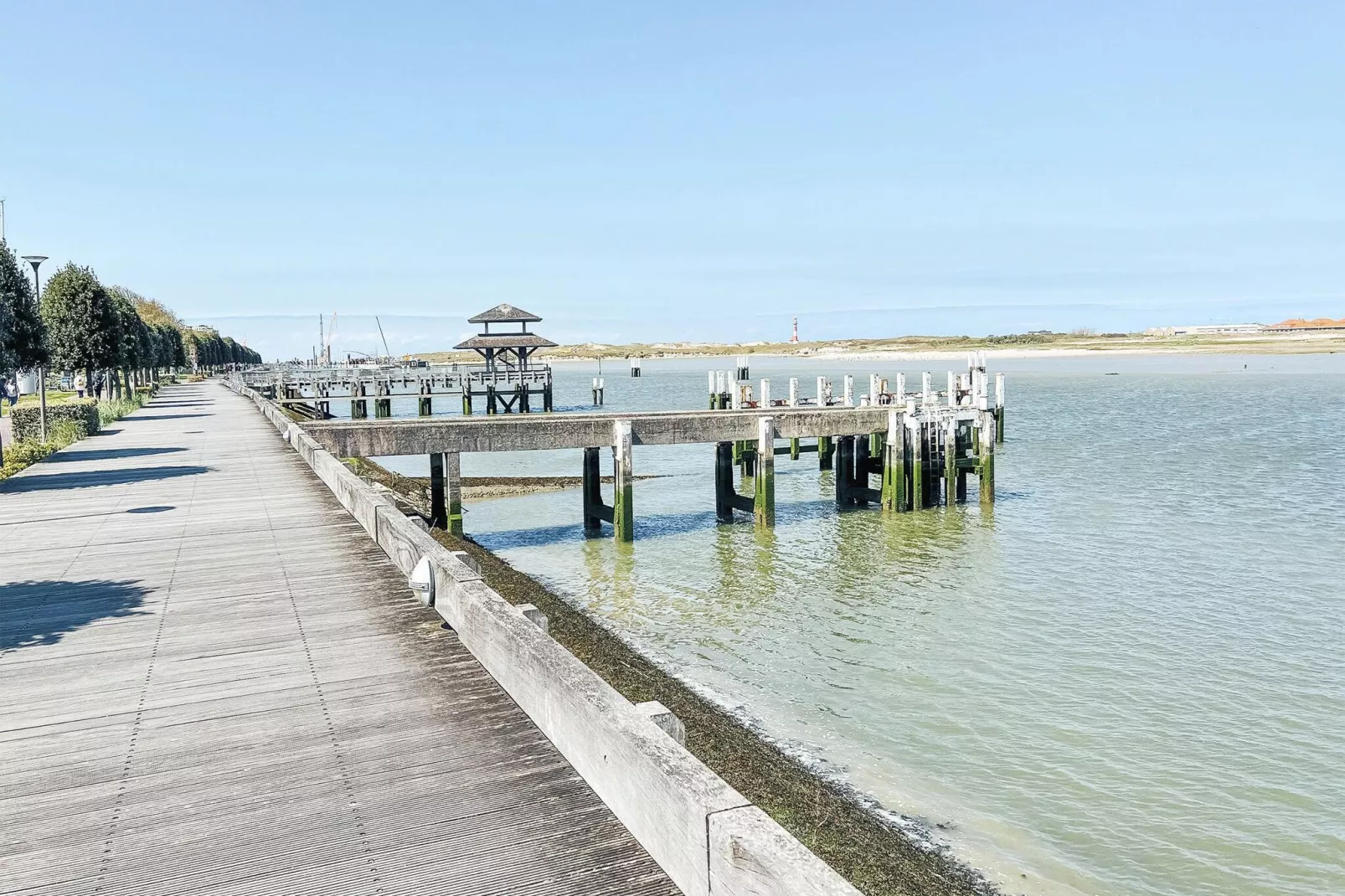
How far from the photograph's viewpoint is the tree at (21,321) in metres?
26.3

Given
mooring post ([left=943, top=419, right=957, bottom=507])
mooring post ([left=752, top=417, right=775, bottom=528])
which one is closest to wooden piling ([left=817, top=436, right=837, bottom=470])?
mooring post ([left=943, top=419, right=957, bottom=507])

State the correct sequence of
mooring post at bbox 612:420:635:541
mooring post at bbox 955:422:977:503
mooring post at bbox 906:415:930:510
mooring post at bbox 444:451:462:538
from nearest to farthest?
mooring post at bbox 444:451:462:538 < mooring post at bbox 612:420:635:541 < mooring post at bbox 906:415:930:510 < mooring post at bbox 955:422:977:503

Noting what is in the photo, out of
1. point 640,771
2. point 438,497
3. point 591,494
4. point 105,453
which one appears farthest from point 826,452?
point 640,771

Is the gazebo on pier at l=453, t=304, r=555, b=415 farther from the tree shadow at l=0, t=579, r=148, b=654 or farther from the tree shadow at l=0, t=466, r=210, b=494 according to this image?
the tree shadow at l=0, t=579, r=148, b=654

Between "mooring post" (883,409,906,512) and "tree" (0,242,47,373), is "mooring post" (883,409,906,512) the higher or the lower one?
the lower one

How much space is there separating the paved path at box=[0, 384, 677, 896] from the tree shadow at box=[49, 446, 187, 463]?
1296cm

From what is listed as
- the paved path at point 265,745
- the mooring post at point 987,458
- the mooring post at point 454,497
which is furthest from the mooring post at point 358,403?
the paved path at point 265,745

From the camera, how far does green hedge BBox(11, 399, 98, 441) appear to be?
3025cm

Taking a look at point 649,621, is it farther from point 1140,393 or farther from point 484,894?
point 1140,393

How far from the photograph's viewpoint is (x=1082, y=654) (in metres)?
14.8

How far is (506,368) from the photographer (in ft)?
215

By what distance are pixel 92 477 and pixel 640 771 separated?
732 inches

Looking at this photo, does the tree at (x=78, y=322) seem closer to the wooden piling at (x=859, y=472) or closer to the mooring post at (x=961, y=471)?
the wooden piling at (x=859, y=472)

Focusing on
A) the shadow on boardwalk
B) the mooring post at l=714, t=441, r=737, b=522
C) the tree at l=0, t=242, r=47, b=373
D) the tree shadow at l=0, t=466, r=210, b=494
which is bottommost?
the mooring post at l=714, t=441, r=737, b=522
